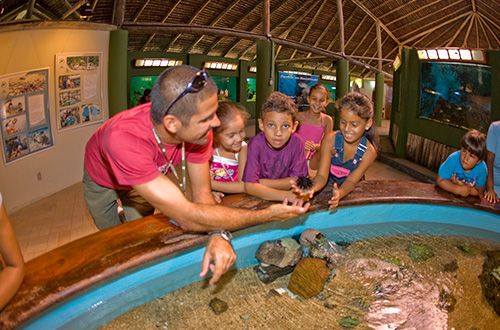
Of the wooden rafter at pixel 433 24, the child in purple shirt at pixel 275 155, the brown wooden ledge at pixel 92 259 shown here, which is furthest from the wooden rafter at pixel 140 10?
the wooden rafter at pixel 433 24

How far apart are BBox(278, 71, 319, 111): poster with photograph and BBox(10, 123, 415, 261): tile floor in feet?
40.0

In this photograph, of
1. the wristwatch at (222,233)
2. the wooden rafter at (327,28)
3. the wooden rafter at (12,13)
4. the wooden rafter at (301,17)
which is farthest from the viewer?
the wooden rafter at (327,28)

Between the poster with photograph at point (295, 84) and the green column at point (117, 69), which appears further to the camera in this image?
the poster with photograph at point (295, 84)

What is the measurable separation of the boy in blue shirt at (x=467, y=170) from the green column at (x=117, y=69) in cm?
585

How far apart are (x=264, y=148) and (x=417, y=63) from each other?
24.2 ft

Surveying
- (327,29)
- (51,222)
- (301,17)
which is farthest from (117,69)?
(327,29)

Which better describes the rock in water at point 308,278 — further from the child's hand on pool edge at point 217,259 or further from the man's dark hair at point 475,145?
the man's dark hair at point 475,145

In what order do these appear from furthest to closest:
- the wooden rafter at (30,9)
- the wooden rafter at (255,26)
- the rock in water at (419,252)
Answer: the wooden rafter at (255,26) < the wooden rafter at (30,9) < the rock in water at (419,252)

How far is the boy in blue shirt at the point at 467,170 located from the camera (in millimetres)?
3787

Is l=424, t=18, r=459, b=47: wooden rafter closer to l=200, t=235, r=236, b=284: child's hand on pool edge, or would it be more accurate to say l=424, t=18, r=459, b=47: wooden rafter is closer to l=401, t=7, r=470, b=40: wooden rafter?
l=401, t=7, r=470, b=40: wooden rafter

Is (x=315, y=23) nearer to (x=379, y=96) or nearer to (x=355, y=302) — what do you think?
(x=379, y=96)

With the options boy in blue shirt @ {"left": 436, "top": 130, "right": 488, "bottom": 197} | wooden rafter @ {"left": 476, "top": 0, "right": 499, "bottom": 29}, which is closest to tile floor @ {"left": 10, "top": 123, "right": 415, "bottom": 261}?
boy in blue shirt @ {"left": 436, "top": 130, "right": 488, "bottom": 197}

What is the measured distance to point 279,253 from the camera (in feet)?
9.47

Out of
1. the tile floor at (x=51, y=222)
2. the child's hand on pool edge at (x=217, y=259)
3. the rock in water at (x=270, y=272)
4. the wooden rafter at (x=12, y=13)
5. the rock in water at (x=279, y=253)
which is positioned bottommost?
the tile floor at (x=51, y=222)
